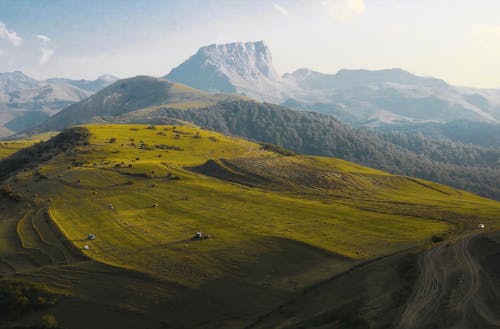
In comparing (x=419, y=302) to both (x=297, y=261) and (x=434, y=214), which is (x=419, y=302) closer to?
(x=297, y=261)

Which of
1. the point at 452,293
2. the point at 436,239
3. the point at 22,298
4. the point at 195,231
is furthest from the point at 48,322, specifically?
the point at 436,239

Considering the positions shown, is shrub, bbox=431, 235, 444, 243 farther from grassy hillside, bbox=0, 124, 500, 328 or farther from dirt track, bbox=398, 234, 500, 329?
dirt track, bbox=398, 234, 500, 329

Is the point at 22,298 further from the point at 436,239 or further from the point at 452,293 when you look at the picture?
the point at 436,239

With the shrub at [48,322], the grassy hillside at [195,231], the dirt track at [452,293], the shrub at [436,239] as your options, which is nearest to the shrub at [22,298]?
the grassy hillside at [195,231]

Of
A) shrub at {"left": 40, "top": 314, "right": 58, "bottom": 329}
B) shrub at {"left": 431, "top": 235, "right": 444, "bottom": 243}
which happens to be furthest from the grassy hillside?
shrub at {"left": 40, "top": 314, "right": 58, "bottom": 329}

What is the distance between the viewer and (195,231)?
99.3 meters

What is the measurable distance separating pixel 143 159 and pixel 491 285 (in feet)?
550

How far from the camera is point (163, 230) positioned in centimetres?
10075

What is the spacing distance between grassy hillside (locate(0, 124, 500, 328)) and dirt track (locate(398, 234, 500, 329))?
567 inches

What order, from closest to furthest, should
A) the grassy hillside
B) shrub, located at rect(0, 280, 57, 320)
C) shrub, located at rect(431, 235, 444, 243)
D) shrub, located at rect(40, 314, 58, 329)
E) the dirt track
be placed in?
the dirt track < shrub, located at rect(40, 314, 58, 329) < shrub, located at rect(0, 280, 57, 320) < the grassy hillside < shrub, located at rect(431, 235, 444, 243)

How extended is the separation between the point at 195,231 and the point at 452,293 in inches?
2389

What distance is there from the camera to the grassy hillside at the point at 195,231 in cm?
6912

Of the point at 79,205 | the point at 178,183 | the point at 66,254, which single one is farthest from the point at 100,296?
the point at 178,183

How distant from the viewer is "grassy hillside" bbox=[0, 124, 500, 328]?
227ft
